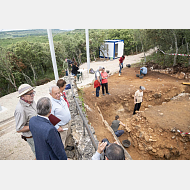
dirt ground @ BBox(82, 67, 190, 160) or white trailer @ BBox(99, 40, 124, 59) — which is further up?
white trailer @ BBox(99, 40, 124, 59)

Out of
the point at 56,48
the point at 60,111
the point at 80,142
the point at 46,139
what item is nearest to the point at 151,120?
the point at 80,142

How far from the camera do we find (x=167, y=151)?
16.1 feet

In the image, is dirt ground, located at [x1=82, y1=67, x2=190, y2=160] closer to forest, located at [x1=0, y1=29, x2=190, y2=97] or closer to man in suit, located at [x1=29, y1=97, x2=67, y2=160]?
man in suit, located at [x1=29, y1=97, x2=67, y2=160]

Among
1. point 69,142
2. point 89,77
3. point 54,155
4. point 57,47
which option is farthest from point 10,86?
point 54,155

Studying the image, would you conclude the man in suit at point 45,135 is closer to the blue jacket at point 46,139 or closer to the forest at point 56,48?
the blue jacket at point 46,139

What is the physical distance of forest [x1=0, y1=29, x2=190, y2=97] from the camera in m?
10.9

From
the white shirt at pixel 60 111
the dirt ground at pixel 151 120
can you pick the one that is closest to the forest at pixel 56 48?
the dirt ground at pixel 151 120

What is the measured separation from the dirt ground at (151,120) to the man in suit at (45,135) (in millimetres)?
2431

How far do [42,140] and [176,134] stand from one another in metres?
5.51

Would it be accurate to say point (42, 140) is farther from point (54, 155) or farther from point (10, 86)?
point (10, 86)

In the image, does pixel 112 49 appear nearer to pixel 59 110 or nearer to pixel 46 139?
pixel 59 110

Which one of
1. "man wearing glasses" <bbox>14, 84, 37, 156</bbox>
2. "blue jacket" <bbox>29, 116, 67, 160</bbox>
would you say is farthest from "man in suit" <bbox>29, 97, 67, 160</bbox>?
"man wearing glasses" <bbox>14, 84, 37, 156</bbox>

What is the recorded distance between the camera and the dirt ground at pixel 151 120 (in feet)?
16.2

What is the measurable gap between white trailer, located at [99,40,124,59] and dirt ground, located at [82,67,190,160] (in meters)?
14.4
